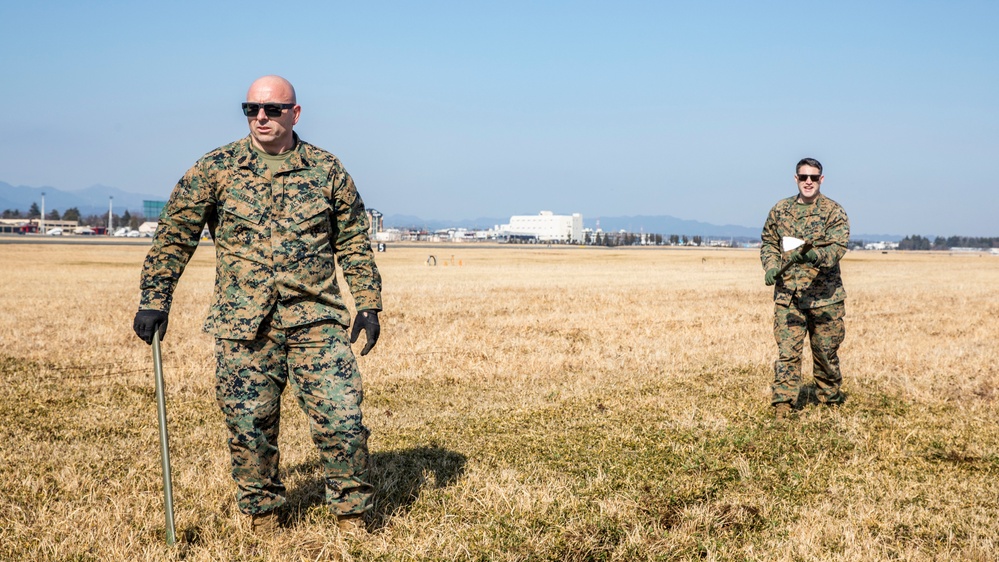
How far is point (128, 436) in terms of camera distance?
307 inches

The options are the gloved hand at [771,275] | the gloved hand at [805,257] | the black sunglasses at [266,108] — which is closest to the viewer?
the black sunglasses at [266,108]

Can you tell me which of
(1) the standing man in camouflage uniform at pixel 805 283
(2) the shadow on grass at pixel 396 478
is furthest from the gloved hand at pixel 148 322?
(1) the standing man in camouflage uniform at pixel 805 283

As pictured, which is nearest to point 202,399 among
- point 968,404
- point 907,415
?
point 907,415

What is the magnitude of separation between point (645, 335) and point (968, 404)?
6.38 m

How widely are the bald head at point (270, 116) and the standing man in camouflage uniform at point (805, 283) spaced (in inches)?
A: 209

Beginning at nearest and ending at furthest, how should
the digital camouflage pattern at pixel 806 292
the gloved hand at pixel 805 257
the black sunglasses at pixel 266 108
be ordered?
the black sunglasses at pixel 266 108, the gloved hand at pixel 805 257, the digital camouflage pattern at pixel 806 292

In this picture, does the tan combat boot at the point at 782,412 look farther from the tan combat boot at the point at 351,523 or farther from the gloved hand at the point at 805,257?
the tan combat boot at the point at 351,523

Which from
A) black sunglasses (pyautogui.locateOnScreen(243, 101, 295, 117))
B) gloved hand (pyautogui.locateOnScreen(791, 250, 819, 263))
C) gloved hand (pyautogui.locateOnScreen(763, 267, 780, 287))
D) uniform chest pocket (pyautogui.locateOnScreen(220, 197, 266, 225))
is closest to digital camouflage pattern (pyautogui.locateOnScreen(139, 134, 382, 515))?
uniform chest pocket (pyautogui.locateOnScreen(220, 197, 266, 225))

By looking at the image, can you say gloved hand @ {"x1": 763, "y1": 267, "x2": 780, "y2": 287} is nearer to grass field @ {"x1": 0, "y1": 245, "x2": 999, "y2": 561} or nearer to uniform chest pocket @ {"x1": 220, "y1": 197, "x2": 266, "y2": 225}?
grass field @ {"x1": 0, "y1": 245, "x2": 999, "y2": 561}

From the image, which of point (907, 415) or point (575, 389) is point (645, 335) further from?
point (907, 415)

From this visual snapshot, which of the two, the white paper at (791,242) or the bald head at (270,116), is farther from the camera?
the white paper at (791,242)

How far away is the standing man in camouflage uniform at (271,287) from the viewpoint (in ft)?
15.8

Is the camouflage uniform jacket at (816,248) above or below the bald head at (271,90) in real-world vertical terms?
below

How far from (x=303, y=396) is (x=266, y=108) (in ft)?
5.57
